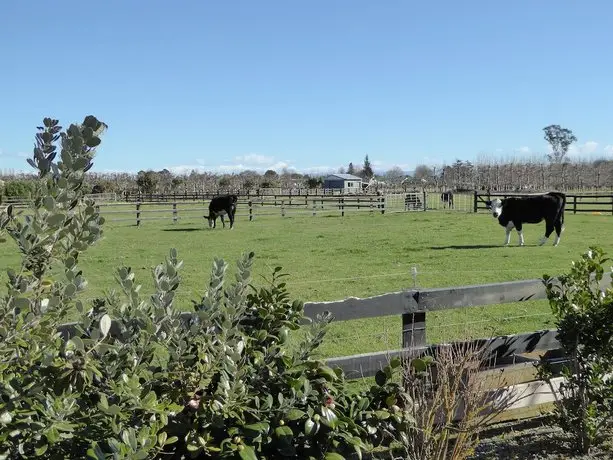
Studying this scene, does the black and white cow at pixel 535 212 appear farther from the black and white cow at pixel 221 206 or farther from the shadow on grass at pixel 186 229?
the shadow on grass at pixel 186 229

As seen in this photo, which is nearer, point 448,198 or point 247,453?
point 247,453

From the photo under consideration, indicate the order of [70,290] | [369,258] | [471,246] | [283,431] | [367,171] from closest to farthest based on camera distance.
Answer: [70,290], [283,431], [369,258], [471,246], [367,171]

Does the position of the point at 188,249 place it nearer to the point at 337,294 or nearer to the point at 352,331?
the point at 337,294

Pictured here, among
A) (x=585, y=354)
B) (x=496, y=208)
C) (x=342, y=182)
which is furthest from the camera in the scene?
(x=342, y=182)

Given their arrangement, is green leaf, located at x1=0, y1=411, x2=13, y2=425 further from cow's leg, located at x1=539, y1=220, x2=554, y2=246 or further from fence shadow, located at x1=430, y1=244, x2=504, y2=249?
cow's leg, located at x1=539, y1=220, x2=554, y2=246

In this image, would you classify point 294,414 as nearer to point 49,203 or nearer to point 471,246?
point 49,203

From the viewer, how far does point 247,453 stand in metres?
2.31

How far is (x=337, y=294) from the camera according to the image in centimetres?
985

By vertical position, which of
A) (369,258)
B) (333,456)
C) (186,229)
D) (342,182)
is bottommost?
(369,258)

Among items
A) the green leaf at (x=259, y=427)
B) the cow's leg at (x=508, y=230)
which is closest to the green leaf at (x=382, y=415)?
the green leaf at (x=259, y=427)

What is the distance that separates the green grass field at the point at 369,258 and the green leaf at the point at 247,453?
1.60 meters

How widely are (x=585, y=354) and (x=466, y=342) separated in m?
0.87

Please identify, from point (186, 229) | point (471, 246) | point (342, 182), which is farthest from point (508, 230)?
point (342, 182)

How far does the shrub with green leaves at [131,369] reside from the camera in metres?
2.09
